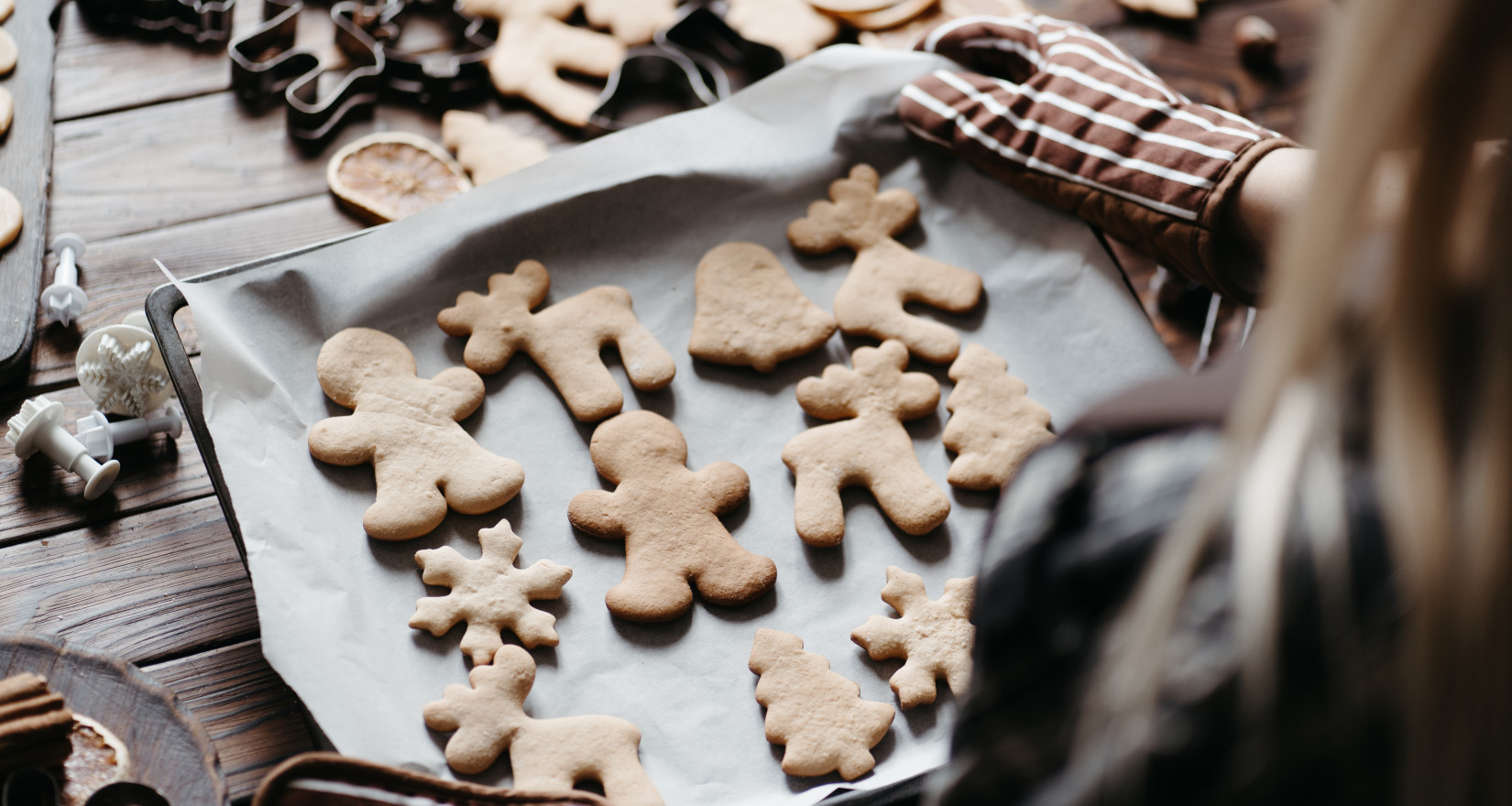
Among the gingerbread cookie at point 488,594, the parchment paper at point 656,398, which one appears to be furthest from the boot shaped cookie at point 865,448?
the gingerbread cookie at point 488,594

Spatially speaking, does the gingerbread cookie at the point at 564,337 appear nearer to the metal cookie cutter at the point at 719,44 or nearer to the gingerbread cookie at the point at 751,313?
the gingerbread cookie at the point at 751,313

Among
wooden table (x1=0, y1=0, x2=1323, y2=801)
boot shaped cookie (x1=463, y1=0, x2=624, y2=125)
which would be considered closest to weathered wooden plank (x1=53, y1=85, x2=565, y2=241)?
wooden table (x1=0, y1=0, x2=1323, y2=801)

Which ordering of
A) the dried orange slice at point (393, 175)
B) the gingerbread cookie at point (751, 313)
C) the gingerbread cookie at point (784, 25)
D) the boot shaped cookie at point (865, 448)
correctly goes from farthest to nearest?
the gingerbread cookie at point (784, 25) < the dried orange slice at point (393, 175) < the gingerbread cookie at point (751, 313) < the boot shaped cookie at point (865, 448)

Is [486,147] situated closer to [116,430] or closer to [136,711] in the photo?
[116,430]

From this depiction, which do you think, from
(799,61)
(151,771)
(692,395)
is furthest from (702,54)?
(151,771)

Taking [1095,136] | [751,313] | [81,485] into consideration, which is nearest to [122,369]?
[81,485]

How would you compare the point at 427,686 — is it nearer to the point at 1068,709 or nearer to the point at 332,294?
the point at 332,294

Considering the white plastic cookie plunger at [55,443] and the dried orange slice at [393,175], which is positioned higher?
the dried orange slice at [393,175]
